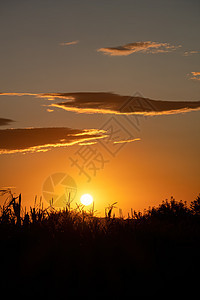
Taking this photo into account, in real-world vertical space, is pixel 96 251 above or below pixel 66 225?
below

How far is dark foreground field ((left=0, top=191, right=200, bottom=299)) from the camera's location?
14180 mm

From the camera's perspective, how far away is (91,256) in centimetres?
1586

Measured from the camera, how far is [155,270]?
1550 centimetres

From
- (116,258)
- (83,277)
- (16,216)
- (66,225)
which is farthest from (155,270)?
(16,216)

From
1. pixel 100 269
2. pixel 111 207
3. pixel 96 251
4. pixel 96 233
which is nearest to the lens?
pixel 100 269

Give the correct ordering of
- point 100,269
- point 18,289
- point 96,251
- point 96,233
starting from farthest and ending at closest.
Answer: point 96,233 < point 96,251 < point 100,269 < point 18,289

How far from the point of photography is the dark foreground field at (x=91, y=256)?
1418 cm

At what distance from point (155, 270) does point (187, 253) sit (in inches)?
89.4

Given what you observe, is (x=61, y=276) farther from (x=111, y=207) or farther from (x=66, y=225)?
(x=111, y=207)

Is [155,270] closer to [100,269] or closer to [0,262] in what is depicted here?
[100,269]

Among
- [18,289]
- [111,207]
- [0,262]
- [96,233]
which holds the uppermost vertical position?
[111,207]

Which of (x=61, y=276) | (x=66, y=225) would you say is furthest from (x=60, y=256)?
(x=66, y=225)

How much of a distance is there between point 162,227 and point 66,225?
468 centimetres

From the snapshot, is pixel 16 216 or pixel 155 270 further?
pixel 16 216
